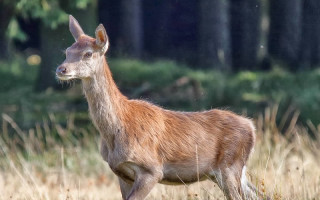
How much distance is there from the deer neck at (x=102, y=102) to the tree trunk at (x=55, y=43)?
22.9 ft

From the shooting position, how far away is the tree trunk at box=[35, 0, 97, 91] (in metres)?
13.7

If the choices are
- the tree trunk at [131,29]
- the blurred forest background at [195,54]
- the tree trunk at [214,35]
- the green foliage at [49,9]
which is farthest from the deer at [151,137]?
the tree trunk at [131,29]

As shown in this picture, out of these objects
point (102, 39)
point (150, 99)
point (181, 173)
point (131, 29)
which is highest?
point (102, 39)

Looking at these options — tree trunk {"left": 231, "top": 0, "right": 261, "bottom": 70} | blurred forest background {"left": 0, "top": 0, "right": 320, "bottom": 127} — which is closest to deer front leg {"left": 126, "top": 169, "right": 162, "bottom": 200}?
blurred forest background {"left": 0, "top": 0, "right": 320, "bottom": 127}

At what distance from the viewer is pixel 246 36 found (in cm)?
1471

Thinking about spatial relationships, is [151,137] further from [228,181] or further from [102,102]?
[228,181]

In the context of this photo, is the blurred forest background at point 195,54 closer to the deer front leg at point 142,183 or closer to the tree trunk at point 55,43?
the tree trunk at point 55,43

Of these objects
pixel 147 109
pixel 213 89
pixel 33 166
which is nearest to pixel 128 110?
pixel 147 109

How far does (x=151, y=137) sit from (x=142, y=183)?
0.45m

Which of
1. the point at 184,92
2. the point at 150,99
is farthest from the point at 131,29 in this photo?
the point at 150,99

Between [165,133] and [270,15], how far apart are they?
7747 millimetres

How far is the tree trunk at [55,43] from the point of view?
44.9 feet

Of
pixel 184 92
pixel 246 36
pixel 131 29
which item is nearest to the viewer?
pixel 184 92

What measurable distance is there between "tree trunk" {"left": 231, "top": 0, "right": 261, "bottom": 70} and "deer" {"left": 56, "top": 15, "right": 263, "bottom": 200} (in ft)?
23.3
